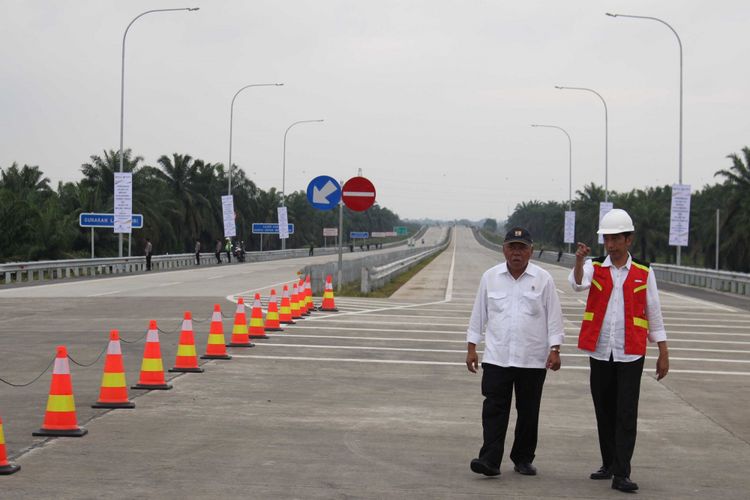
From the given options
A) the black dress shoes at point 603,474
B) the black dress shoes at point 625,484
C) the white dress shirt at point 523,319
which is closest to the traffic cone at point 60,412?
the white dress shirt at point 523,319

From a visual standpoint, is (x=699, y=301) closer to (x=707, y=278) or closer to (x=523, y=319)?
(x=707, y=278)

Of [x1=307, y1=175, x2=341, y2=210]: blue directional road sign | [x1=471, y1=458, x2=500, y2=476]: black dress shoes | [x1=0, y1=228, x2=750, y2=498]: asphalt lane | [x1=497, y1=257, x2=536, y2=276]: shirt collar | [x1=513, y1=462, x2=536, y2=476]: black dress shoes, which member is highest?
[x1=307, y1=175, x2=341, y2=210]: blue directional road sign

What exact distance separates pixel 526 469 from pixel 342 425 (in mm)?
2423

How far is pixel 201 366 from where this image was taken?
13828 mm

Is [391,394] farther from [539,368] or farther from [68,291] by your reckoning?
[68,291]

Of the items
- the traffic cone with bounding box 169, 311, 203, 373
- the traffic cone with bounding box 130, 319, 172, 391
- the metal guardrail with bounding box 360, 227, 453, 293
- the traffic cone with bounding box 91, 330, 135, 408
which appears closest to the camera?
the traffic cone with bounding box 91, 330, 135, 408

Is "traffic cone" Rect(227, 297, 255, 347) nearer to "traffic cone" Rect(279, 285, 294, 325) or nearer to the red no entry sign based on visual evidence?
"traffic cone" Rect(279, 285, 294, 325)

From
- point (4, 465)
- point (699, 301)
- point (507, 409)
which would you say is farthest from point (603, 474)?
point (699, 301)

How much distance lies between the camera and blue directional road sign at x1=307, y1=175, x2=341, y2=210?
26906 millimetres

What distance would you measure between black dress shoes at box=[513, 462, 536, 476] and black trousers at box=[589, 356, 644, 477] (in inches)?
19.8

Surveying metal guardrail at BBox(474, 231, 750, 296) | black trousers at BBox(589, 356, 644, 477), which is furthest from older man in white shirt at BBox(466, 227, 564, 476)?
metal guardrail at BBox(474, 231, 750, 296)

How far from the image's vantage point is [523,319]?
7.69 metres

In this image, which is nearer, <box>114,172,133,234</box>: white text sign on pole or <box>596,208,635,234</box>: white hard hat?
<box>596,208,635,234</box>: white hard hat

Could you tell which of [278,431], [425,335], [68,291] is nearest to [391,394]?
[278,431]
